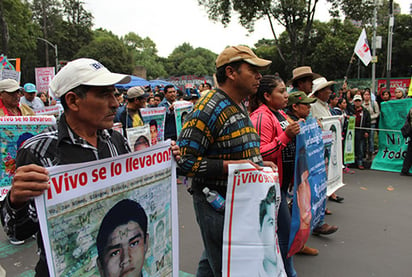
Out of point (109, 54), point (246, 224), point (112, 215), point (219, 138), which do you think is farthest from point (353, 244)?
point (109, 54)

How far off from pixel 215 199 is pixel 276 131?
1041 millimetres

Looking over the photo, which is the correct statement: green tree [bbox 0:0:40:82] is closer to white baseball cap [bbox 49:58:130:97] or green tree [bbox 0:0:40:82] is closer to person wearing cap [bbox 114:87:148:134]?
person wearing cap [bbox 114:87:148:134]

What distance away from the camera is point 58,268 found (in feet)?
3.86

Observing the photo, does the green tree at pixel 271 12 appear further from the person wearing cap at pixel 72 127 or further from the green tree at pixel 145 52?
the green tree at pixel 145 52

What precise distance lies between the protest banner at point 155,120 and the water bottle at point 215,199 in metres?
3.80

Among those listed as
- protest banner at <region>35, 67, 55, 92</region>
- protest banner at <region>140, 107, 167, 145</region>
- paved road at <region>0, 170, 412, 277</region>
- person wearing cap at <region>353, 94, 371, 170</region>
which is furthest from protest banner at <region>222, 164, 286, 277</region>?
protest banner at <region>35, 67, 55, 92</region>

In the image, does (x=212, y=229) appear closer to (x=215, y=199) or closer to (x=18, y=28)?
(x=215, y=199)

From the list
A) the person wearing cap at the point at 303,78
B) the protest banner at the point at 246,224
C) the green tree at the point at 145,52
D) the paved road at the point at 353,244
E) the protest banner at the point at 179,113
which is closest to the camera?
the protest banner at the point at 246,224

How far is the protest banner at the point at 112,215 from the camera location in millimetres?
1182

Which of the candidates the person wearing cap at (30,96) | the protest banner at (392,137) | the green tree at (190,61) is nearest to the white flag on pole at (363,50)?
the protest banner at (392,137)

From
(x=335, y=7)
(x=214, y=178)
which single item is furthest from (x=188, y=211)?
(x=335, y=7)

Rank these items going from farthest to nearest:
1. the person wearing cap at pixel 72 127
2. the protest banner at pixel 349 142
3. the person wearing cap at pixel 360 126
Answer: the person wearing cap at pixel 360 126, the protest banner at pixel 349 142, the person wearing cap at pixel 72 127

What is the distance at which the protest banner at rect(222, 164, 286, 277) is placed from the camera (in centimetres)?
188

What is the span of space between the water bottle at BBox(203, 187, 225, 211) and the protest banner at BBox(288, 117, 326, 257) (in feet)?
2.78
